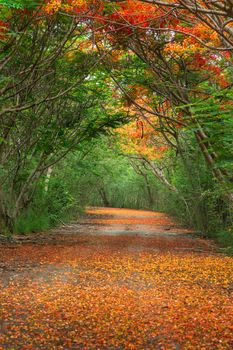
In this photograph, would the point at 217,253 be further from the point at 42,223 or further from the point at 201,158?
the point at 42,223

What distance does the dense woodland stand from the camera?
9820mm

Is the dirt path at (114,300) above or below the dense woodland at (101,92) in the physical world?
below

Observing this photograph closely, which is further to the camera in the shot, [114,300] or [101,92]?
[101,92]

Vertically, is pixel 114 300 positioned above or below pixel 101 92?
below

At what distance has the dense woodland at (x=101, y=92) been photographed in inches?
387

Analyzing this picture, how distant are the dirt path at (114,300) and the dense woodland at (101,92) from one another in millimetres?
2386

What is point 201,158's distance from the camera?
1602 cm

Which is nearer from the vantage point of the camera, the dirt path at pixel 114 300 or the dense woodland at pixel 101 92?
the dirt path at pixel 114 300

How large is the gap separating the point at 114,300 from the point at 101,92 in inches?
388

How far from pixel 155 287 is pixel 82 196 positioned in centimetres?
2253

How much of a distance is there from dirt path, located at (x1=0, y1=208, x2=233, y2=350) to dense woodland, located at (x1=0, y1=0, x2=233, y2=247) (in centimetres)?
239

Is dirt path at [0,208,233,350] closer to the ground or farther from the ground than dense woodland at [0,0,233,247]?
closer to the ground

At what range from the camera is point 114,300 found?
6926mm

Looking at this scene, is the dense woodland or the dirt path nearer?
the dirt path
